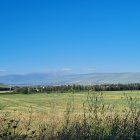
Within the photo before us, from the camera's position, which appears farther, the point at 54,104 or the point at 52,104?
the point at 52,104

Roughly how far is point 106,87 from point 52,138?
210ft

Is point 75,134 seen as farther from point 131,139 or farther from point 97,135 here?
point 131,139

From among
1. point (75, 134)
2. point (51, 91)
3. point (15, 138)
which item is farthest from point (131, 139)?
point (51, 91)

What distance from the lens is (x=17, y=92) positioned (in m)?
70.3

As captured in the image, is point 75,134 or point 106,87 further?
point 106,87

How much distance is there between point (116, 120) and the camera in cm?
912

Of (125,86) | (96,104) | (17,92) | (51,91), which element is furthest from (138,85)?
(96,104)

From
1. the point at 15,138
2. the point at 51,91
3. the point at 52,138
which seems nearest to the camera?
the point at 15,138

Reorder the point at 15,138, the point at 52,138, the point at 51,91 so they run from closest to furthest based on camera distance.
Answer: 1. the point at 15,138
2. the point at 52,138
3. the point at 51,91

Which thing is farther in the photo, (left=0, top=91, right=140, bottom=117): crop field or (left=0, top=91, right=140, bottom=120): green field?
(left=0, top=91, right=140, bottom=120): green field

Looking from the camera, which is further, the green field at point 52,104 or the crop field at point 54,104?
the green field at point 52,104

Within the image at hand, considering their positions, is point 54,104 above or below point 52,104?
above

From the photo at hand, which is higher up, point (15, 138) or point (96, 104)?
point (96, 104)

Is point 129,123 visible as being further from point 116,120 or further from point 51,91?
point 51,91
